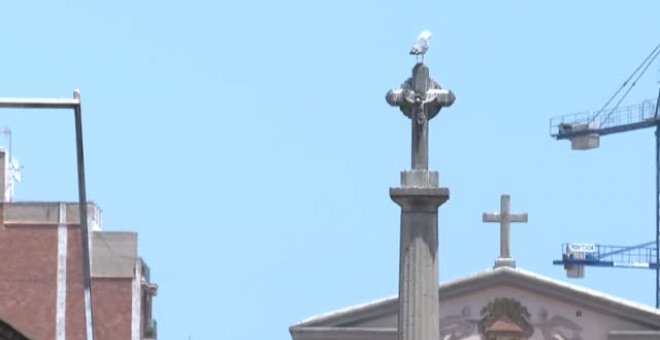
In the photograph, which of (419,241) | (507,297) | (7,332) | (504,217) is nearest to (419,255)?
(419,241)

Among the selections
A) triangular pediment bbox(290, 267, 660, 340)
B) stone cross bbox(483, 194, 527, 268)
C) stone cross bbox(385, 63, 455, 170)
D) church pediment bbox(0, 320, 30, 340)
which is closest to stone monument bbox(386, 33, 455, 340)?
stone cross bbox(385, 63, 455, 170)

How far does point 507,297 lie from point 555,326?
3.91 feet

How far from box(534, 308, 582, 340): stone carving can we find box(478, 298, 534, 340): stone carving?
385mm

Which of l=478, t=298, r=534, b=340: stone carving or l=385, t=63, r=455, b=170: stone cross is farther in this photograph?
l=478, t=298, r=534, b=340: stone carving

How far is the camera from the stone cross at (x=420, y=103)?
37.8 metres

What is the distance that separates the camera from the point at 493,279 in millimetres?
71875

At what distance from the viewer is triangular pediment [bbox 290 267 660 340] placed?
236 ft

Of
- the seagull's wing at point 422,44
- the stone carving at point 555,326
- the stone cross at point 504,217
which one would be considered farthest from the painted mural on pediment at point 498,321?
the seagull's wing at point 422,44

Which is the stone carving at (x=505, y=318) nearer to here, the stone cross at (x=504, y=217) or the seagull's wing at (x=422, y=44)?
the stone cross at (x=504, y=217)

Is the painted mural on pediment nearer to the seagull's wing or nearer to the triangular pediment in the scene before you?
the triangular pediment

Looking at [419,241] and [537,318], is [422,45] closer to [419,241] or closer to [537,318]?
[419,241]

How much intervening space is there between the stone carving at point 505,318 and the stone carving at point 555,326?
0.38m

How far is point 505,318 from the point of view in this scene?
72125mm

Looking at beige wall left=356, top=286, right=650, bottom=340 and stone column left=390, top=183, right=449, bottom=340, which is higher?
stone column left=390, top=183, right=449, bottom=340
